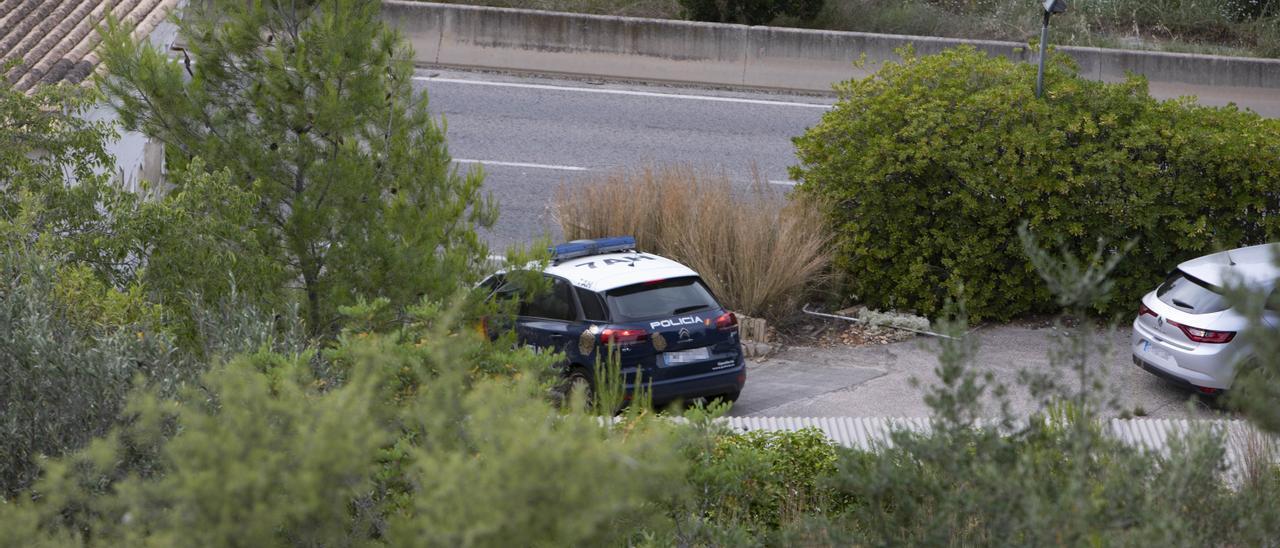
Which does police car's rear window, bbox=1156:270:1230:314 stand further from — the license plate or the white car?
the license plate

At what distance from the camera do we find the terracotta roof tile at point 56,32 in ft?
41.2

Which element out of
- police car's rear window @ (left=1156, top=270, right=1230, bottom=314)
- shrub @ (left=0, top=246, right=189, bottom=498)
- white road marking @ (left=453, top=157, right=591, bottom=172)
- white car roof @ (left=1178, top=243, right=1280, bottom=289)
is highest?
shrub @ (left=0, top=246, right=189, bottom=498)

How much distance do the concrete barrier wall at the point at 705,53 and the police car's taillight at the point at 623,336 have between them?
1134 cm

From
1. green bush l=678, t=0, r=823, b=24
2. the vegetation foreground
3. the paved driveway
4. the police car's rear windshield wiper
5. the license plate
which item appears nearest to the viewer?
the vegetation foreground

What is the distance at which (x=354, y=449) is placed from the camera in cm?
351

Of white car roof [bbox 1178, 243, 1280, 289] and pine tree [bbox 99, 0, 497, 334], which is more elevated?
pine tree [bbox 99, 0, 497, 334]

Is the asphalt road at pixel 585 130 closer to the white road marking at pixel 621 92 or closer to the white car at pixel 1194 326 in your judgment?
the white road marking at pixel 621 92

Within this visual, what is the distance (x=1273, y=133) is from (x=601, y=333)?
265 inches

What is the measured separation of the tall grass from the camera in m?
13.0

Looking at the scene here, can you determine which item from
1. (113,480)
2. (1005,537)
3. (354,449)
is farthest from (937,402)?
(113,480)

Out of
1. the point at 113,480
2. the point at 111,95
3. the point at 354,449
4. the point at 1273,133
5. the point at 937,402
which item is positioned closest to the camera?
the point at 354,449

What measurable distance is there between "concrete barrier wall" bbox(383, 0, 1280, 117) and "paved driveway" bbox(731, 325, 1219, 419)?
8.74 meters

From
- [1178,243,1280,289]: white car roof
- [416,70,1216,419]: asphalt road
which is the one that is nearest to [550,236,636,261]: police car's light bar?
[416,70,1216,419]: asphalt road

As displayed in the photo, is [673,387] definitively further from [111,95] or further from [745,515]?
[111,95]
